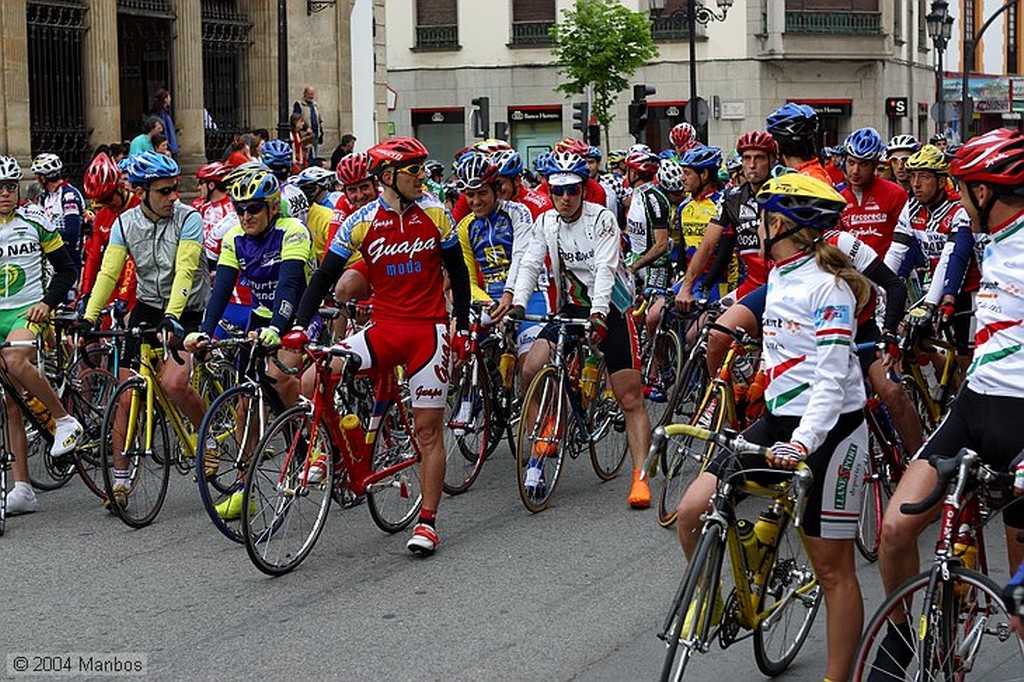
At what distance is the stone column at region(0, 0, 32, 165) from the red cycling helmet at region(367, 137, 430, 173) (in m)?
14.8

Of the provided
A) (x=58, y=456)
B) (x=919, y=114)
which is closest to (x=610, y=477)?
(x=58, y=456)

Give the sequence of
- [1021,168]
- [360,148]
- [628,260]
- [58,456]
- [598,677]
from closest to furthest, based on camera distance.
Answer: [1021,168] → [598,677] → [58,456] → [628,260] → [360,148]

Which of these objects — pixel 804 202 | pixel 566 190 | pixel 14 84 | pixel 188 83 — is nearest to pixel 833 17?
pixel 188 83

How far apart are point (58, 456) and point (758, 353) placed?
4107mm

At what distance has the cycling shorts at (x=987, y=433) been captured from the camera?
5258 mm

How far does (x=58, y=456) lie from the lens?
9469mm

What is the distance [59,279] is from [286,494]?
261cm

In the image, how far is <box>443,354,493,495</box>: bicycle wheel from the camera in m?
9.95

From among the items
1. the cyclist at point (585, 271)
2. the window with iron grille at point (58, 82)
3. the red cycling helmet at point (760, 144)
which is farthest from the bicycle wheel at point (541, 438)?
the window with iron grille at point (58, 82)

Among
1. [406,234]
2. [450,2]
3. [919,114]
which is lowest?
[406,234]

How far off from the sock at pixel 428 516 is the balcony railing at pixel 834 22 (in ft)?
138

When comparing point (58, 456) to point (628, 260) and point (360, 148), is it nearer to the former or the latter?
point (628, 260)

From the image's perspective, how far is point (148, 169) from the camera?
9422 millimetres

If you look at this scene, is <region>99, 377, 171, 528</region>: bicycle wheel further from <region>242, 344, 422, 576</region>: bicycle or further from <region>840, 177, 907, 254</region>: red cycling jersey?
<region>840, 177, 907, 254</region>: red cycling jersey
